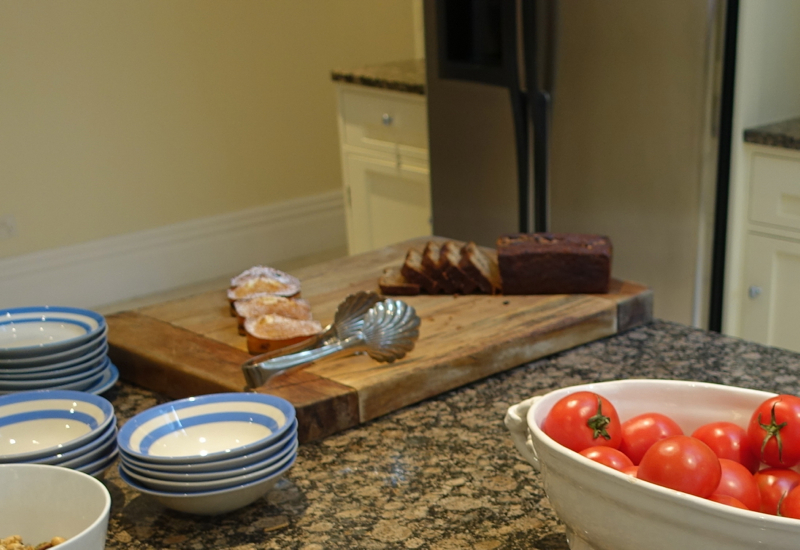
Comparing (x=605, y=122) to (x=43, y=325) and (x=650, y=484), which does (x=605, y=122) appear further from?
(x=650, y=484)

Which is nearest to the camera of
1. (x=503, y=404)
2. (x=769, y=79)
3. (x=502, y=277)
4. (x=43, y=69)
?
(x=503, y=404)

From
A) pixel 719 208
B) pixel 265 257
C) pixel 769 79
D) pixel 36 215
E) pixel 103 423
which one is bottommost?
pixel 265 257

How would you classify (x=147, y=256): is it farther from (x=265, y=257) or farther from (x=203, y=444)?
(x=203, y=444)

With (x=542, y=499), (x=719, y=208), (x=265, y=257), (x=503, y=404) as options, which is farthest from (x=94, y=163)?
(x=542, y=499)

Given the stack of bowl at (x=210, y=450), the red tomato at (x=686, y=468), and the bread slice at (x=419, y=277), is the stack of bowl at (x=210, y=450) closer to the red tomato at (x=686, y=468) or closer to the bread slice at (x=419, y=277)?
the red tomato at (x=686, y=468)

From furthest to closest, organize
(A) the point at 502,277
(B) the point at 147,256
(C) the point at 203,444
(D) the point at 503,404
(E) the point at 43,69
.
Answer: (B) the point at 147,256 < (E) the point at 43,69 < (A) the point at 502,277 < (D) the point at 503,404 < (C) the point at 203,444

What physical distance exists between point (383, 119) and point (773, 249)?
1490 mm

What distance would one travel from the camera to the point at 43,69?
3.85 m

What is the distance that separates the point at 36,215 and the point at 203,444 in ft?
10.6

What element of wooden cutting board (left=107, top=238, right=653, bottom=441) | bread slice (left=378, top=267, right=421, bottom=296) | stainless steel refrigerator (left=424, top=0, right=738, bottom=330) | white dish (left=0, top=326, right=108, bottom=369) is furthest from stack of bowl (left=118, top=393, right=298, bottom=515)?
stainless steel refrigerator (left=424, top=0, right=738, bottom=330)

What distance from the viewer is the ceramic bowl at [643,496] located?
0.66 m

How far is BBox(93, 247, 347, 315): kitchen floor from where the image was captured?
413 centimetres

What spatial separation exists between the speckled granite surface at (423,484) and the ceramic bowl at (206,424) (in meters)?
0.07

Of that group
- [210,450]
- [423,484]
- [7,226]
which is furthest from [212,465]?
[7,226]
